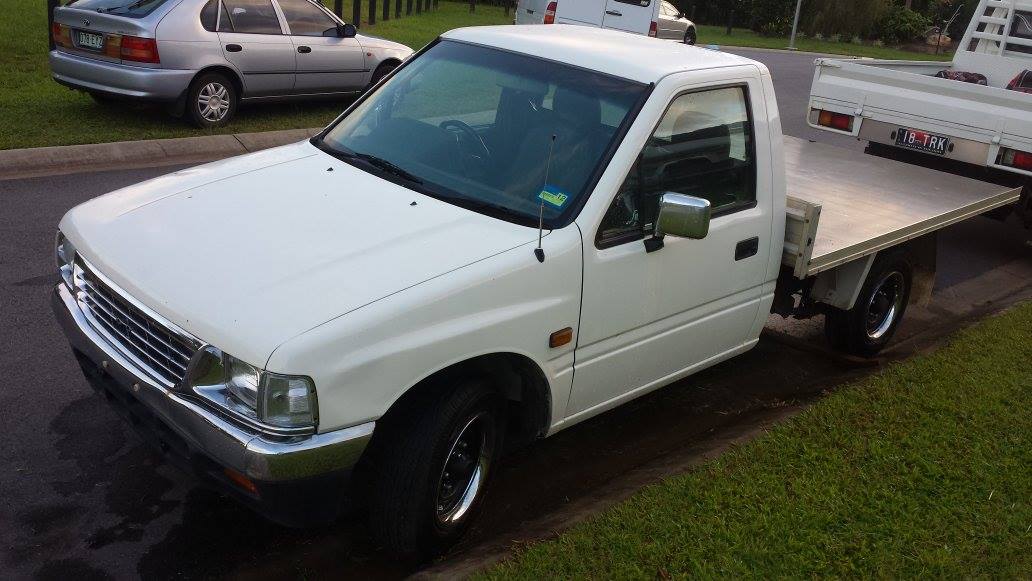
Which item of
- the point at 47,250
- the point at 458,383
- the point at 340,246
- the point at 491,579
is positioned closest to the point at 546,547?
the point at 491,579

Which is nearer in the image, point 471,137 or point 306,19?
point 471,137

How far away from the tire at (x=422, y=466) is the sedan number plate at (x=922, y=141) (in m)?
6.25

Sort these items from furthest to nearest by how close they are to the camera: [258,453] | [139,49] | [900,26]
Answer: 1. [900,26]
2. [139,49]
3. [258,453]

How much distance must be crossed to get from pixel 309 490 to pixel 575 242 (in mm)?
1438

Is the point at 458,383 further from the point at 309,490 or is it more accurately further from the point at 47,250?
the point at 47,250

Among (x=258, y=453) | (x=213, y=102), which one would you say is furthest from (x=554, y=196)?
(x=213, y=102)

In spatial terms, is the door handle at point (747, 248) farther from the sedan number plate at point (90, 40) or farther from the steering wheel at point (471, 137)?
the sedan number plate at point (90, 40)

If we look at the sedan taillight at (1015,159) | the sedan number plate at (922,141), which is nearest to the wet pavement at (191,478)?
the sedan taillight at (1015,159)

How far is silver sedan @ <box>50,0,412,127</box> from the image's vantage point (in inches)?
387

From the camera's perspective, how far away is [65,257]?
4.21m

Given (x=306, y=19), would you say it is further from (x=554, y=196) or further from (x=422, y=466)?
(x=422, y=466)

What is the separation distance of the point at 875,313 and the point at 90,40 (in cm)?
788

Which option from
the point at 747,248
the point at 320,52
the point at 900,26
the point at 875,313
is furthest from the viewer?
the point at 900,26

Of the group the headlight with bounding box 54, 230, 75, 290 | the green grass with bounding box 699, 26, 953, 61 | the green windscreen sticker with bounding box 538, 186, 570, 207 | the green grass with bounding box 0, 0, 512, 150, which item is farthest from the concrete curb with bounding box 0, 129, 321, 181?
the green grass with bounding box 699, 26, 953, 61
